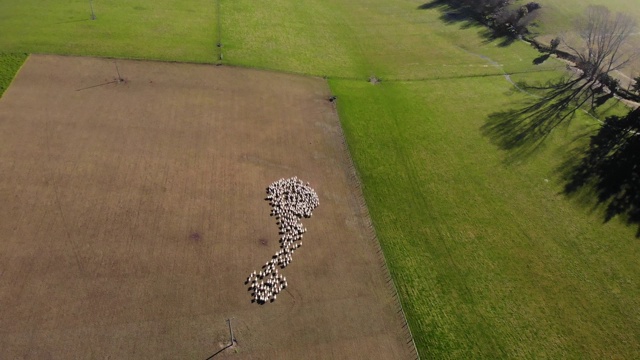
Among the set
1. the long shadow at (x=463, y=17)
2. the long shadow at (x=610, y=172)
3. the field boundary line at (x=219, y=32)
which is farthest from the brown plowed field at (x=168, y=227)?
the long shadow at (x=463, y=17)

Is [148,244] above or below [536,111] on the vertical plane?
below

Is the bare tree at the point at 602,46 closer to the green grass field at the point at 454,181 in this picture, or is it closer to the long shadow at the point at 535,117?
the long shadow at the point at 535,117

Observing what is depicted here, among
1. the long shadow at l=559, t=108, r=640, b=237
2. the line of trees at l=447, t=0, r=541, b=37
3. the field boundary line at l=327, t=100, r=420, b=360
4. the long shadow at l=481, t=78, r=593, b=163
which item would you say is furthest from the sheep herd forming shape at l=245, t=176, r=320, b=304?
the line of trees at l=447, t=0, r=541, b=37

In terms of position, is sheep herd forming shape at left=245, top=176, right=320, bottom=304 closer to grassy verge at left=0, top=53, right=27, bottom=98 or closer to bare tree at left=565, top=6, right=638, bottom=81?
grassy verge at left=0, top=53, right=27, bottom=98

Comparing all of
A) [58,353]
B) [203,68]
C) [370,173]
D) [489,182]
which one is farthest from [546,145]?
[58,353]

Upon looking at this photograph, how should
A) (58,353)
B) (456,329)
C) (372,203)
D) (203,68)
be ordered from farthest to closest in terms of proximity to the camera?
(203,68) < (372,203) < (456,329) < (58,353)

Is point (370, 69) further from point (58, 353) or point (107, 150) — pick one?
point (58, 353)
